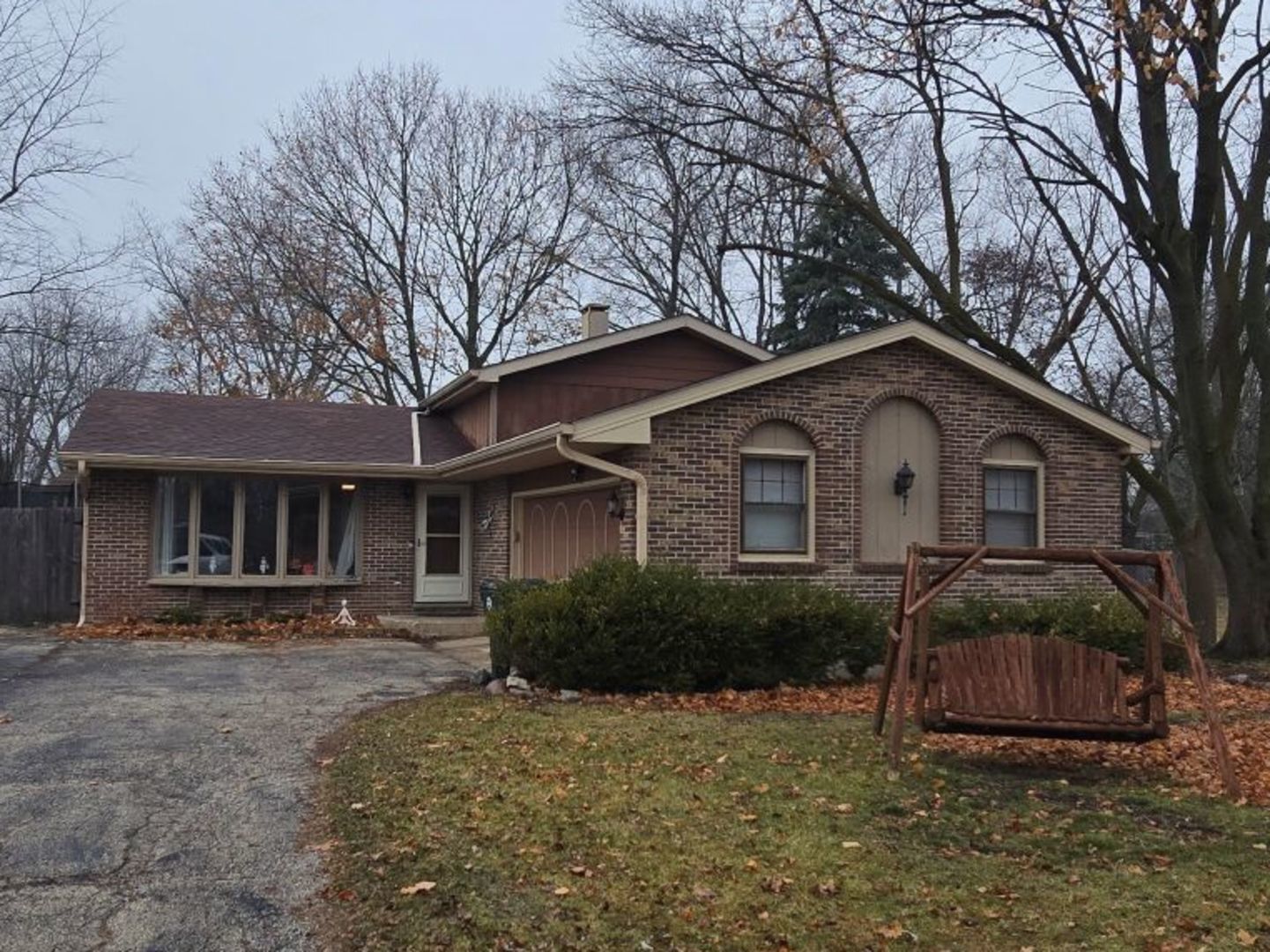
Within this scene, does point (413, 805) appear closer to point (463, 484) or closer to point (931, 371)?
point (931, 371)

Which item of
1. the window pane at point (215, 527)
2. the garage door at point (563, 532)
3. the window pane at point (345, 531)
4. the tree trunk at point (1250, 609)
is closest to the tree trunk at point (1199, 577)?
the tree trunk at point (1250, 609)

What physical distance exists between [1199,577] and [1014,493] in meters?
4.27

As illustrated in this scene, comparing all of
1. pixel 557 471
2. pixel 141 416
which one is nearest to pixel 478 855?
pixel 557 471

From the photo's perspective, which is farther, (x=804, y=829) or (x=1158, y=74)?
(x=1158, y=74)

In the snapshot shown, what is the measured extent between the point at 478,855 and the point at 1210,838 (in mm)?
3660

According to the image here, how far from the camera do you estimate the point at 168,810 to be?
6.03 meters

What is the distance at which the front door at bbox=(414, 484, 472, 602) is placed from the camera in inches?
698

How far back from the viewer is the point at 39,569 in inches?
706

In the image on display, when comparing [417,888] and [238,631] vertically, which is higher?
[238,631]

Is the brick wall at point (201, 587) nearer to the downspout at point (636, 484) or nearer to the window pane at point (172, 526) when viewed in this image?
the window pane at point (172, 526)

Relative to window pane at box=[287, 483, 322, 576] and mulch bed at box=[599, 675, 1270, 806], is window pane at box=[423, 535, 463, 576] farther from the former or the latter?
mulch bed at box=[599, 675, 1270, 806]

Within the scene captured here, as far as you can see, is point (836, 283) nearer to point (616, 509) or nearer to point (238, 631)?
point (616, 509)

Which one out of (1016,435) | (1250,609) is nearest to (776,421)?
(1016,435)

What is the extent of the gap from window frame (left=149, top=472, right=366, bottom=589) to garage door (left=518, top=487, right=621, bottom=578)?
3.18 meters
